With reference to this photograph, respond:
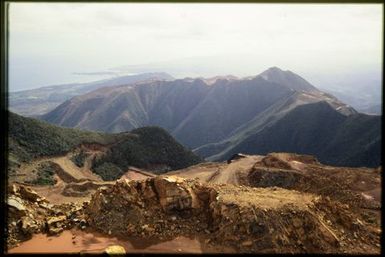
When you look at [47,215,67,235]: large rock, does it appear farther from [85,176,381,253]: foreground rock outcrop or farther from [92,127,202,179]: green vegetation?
[92,127,202,179]: green vegetation

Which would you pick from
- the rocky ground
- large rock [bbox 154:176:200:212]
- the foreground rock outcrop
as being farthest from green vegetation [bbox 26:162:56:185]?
large rock [bbox 154:176:200:212]

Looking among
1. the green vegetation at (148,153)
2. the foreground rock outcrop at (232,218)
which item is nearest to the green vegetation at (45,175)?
the green vegetation at (148,153)

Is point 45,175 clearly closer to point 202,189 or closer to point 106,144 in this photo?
point 106,144

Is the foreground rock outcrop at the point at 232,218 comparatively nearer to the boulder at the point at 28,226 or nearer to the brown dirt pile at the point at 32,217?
the brown dirt pile at the point at 32,217

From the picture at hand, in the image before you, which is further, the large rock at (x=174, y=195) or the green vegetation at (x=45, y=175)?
the green vegetation at (x=45, y=175)

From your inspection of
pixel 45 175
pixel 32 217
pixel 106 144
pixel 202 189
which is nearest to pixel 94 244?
pixel 32 217

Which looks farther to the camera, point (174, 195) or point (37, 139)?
point (37, 139)

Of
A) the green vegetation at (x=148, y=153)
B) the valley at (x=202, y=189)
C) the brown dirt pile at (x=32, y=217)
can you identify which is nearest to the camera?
the valley at (x=202, y=189)

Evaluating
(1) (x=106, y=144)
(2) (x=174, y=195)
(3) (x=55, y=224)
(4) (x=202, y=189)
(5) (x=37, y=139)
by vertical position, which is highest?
(2) (x=174, y=195)
